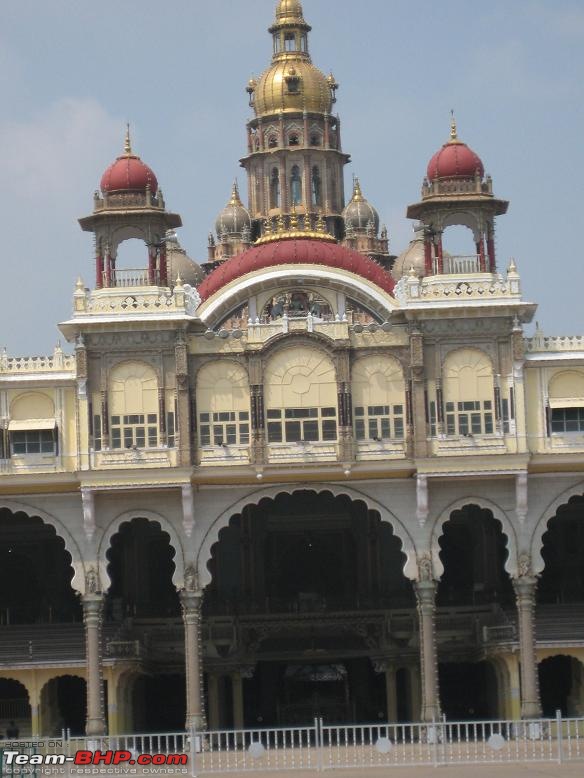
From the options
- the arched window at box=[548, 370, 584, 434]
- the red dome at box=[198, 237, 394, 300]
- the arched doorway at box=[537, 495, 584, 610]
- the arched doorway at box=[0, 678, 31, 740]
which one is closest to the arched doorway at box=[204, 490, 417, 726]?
the arched doorway at box=[537, 495, 584, 610]

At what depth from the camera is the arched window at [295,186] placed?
87.6m

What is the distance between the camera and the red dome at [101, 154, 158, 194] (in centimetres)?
7125

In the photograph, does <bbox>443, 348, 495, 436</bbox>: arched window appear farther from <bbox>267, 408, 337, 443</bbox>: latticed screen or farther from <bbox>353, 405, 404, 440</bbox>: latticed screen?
<bbox>267, 408, 337, 443</bbox>: latticed screen

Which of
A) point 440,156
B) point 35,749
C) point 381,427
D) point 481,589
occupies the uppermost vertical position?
point 440,156

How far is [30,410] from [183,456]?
5.36m

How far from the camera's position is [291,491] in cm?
6900

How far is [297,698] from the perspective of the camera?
3078 inches

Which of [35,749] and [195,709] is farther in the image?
[195,709]

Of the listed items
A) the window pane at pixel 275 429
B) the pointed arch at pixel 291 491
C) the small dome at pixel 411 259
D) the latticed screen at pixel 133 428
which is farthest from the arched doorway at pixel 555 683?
the small dome at pixel 411 259

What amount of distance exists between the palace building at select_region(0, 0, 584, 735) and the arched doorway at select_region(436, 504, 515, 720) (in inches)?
3.9

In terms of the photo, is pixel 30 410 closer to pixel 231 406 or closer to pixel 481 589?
pixel 231 406

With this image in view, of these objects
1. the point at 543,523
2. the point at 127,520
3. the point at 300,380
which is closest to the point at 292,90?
the point at 300,380

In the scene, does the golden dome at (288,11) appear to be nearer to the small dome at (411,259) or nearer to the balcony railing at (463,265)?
the small dome at (411,259)

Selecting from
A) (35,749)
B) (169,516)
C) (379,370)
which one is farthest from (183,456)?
(35,749)
